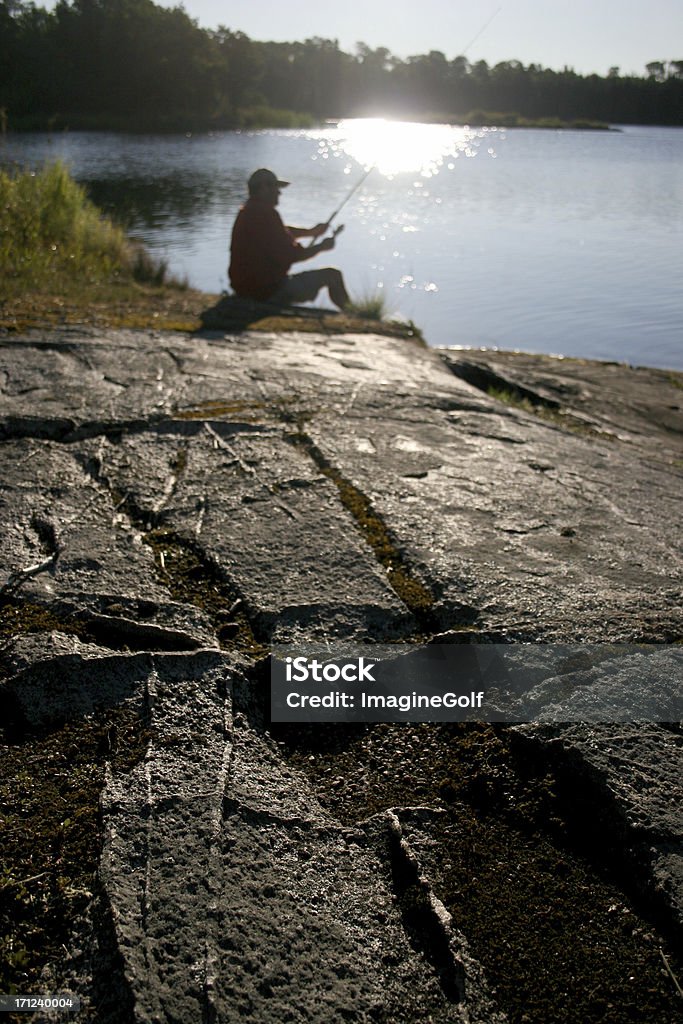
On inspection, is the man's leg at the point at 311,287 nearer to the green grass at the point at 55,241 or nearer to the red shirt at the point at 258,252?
the red shirt at the point at 258,252

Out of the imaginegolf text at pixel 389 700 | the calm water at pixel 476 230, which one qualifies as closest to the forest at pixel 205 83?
the calm water at pixel 476 230

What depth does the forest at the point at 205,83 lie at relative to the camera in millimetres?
48031

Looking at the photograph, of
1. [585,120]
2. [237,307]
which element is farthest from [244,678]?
[585,120]

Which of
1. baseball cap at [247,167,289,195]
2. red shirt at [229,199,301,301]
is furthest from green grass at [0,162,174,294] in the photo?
baseball cap at [247,167,289,195]

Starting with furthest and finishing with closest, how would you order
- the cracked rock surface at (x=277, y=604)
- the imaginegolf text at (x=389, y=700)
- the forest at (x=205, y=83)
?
the forest at (x=205, y=83), the imaginegolf text at (x=389, y=700), the cracked rock surface at (x=277, y=604)

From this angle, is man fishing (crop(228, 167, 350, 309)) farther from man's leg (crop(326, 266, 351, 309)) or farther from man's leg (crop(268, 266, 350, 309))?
man's leg (crop(326, 266, 351, 309))

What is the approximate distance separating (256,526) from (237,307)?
4.39 m

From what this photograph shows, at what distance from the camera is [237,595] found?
6.33 feet

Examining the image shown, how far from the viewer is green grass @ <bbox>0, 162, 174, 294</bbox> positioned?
6.17 m

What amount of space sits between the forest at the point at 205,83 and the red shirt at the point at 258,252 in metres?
33.9

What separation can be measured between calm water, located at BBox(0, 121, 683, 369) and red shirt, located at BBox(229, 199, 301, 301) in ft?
4.09

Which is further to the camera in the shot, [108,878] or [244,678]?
[244,678]

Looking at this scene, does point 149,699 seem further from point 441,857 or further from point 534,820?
point 534,820

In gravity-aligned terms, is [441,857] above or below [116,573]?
below
